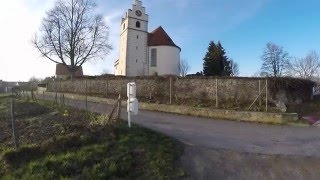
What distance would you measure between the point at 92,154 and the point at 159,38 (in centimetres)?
4820

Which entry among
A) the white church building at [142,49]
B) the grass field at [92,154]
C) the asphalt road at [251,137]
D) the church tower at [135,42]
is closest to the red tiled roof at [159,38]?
the white church building at [142,49]

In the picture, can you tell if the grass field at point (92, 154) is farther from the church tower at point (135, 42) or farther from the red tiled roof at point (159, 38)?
the red tiled roof at point (159, 38)

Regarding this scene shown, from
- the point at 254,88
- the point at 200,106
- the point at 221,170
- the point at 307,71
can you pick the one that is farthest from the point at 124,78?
the point at 307,71

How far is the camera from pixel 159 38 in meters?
56.0

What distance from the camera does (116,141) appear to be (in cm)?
1005

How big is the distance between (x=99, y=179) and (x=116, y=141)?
8.03 feet

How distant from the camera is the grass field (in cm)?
802

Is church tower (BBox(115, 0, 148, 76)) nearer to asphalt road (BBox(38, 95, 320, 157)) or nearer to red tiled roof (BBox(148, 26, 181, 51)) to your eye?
red tiled roof (BBox(148, 26, 181, 51))

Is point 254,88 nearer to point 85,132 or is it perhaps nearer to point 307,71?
point 85,132

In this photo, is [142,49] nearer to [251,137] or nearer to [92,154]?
[251,137]

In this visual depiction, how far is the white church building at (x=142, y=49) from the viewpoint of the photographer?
53562 mm

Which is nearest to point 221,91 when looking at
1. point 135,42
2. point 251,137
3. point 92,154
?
point 251,137

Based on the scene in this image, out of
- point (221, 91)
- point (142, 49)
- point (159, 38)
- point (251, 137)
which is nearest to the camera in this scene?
point (251, 137)

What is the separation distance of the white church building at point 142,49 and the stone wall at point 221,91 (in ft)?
81.3
